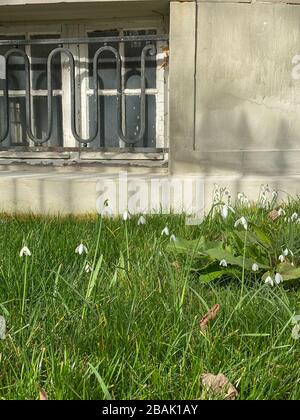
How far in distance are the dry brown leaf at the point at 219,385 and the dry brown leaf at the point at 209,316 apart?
23 centimetres

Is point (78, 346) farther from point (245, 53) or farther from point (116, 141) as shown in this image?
point (116, 141)

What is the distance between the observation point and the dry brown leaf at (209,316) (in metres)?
1.55

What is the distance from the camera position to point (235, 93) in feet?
12.9

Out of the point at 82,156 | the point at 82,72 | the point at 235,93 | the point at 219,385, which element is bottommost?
the point at 219,385

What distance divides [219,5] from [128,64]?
1249mm

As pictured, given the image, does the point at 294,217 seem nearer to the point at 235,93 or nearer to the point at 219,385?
the point at 219,385

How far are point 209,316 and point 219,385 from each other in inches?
12.9

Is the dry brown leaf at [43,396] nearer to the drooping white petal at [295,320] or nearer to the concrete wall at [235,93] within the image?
the drooping white petal at [295,320]

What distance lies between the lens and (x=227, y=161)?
13.0 ft

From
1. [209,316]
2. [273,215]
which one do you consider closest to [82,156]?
[273,215]

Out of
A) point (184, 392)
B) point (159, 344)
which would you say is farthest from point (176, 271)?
point (184, 392)

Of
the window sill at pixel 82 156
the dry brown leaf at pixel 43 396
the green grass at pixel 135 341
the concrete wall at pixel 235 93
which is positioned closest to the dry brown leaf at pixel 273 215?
the concrete wall at pixel 235 93

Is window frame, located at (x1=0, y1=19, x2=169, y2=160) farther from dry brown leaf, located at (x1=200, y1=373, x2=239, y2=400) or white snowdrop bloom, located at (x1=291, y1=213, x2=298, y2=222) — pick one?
dry brown leaf, located at (x1=200, y1=373, x2=239, y2=400)

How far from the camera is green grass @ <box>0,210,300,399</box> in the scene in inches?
50.4
